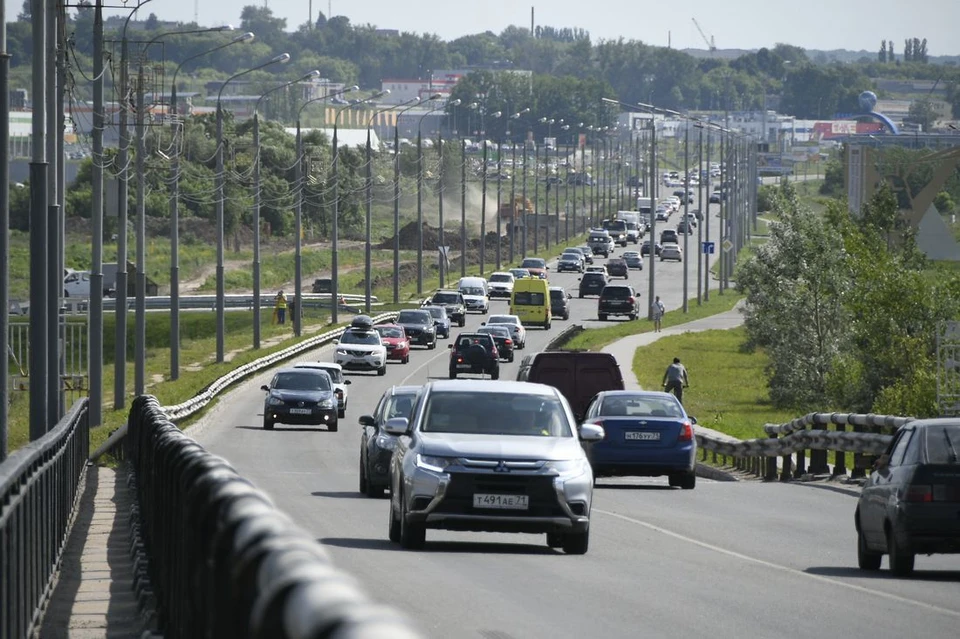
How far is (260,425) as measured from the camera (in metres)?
49.9

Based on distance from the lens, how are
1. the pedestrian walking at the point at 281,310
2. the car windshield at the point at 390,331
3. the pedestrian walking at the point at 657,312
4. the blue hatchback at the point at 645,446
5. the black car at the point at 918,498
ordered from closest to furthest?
1. the black car at the point at 918,498
2. the blue hatchback at the point at 645,446
3. the car windshield at the point at 390,331
4. the pedestrian walking at the point at 657,312
5. the pedestrian walking at the point at 281,310

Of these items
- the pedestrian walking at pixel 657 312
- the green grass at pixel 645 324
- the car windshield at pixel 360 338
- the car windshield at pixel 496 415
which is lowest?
the green grass at pixel 645 324

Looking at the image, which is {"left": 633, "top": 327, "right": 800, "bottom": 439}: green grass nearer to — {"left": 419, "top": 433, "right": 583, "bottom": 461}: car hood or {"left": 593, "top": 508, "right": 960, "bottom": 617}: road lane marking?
{"left": 593, "top": 508, "right": 960, "bottom": 617}: road lane marking

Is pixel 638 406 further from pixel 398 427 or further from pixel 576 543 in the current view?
pixel 576 543

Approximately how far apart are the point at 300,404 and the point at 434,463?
101ft

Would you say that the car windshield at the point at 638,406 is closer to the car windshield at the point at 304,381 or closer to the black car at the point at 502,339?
the car windshield at the point at 304,381

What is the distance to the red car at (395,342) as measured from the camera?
74.1 meters

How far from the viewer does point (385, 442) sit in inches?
1022

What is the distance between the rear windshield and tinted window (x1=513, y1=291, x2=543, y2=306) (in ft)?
257

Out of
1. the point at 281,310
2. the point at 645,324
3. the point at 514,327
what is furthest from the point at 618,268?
the point at 514,327

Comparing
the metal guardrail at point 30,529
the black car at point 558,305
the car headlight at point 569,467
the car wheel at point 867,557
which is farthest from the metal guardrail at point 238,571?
the black car at point 558,305

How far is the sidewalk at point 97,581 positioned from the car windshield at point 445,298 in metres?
68.2

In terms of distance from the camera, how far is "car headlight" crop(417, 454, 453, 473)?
1727 centimetres

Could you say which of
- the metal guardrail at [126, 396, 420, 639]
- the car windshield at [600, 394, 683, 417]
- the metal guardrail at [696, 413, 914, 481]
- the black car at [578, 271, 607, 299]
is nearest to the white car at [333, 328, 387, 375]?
the metal guardrail at [696, 413, 914, 481]
